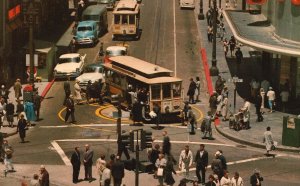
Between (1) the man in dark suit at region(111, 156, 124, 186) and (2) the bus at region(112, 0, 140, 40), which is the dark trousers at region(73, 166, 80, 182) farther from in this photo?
(2) the bus at region(112, 0, 140, 40)

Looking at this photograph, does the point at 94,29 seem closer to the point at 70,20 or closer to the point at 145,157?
the point at 70,20

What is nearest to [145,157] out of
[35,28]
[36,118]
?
[36,118]

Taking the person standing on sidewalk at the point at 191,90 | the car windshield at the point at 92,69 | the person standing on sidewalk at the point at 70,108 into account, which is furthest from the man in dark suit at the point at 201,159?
the car windshield at the point at 92,69

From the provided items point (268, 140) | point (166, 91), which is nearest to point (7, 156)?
point (268, 140)

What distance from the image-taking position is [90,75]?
5222 cm

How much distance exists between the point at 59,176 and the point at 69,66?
935 inches

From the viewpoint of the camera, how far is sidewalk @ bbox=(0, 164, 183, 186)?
32562 mm

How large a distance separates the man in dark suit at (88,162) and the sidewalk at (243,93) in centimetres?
1049

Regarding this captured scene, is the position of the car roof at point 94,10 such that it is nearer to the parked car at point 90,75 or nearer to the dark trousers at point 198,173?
the parked car at point 90,75

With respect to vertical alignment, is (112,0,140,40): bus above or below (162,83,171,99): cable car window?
above

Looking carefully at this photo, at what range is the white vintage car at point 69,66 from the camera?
55.8m

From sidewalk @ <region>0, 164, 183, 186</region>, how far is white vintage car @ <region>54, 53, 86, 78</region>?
21.1 m

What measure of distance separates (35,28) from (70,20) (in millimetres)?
13634

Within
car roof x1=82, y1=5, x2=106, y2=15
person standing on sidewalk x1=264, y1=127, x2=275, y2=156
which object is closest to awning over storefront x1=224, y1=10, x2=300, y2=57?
person standing on sidewalk x1=264, y1=127, x2=275, y2=156
